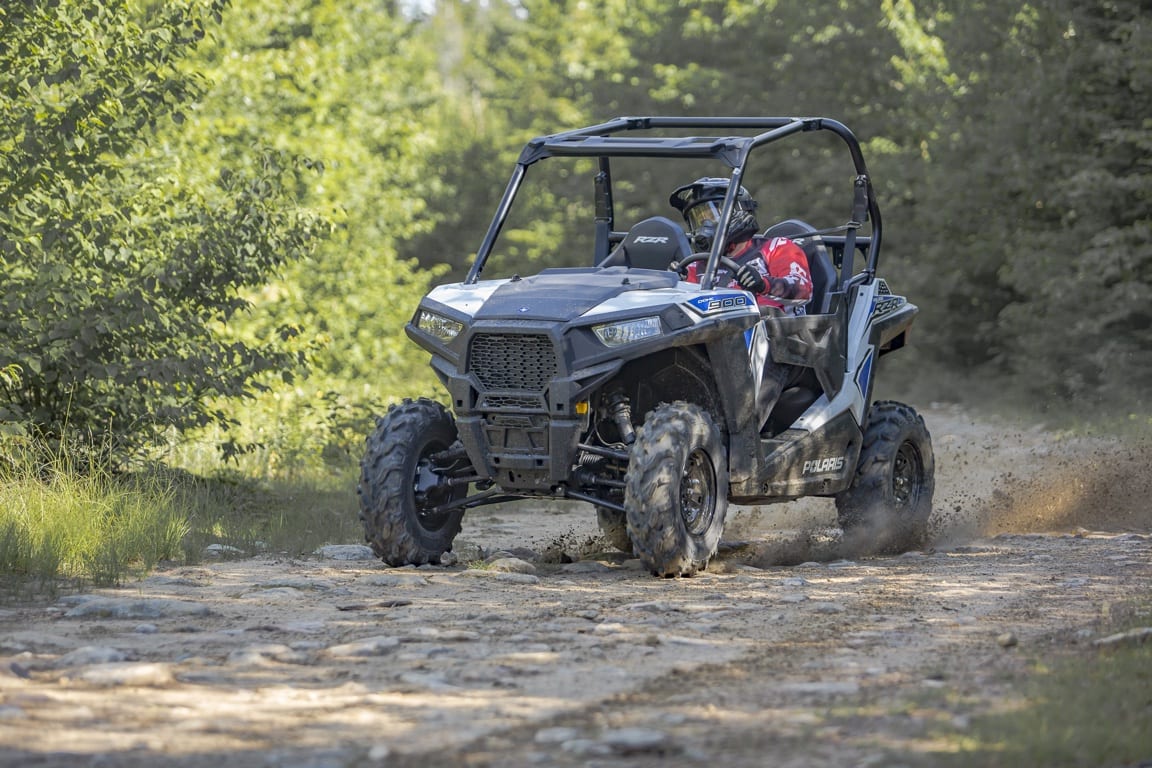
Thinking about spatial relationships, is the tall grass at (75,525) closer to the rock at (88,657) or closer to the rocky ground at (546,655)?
the rocky ground at (546,655)

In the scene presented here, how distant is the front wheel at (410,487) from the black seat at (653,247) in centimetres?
160

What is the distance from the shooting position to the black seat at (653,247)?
34.6 ft

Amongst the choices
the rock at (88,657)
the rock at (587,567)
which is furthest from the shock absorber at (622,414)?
the rock at (88,657)

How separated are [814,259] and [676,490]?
275 cm

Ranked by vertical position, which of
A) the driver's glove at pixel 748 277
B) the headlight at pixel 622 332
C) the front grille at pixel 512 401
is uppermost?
the driver's glove at pixel 748 277

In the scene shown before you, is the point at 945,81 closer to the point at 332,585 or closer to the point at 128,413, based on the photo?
the point at 128,413

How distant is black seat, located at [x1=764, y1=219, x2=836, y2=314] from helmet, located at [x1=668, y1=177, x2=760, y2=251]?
0.44m

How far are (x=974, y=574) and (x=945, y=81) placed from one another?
17.5 meters

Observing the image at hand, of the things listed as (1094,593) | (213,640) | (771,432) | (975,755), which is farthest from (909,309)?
(975,755)

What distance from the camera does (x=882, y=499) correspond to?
11219 millimetres

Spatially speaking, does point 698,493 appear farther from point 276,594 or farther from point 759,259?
point 276,594

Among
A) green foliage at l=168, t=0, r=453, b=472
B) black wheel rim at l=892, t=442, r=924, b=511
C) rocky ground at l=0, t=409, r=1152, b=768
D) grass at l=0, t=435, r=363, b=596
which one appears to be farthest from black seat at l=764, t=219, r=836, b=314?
green foliage at l=168, t=0, r=453, b=472

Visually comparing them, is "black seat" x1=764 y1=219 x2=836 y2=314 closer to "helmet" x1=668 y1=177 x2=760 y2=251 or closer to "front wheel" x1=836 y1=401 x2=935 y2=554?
"helmet" x1=668 y1=177 x2=760 y2=251

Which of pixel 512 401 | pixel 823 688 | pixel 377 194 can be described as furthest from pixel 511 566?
pixel 377 194
